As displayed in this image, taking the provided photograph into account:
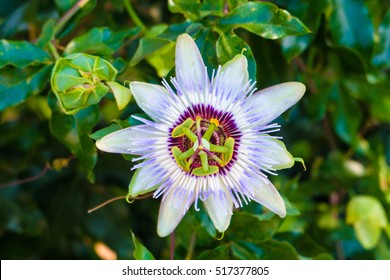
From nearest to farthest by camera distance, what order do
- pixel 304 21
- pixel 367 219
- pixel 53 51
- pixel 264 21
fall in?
pixel 264 21, pixel 53 51, pixel 304 21, pixel 367 219

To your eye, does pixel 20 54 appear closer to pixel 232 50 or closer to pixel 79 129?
pixel 79 129

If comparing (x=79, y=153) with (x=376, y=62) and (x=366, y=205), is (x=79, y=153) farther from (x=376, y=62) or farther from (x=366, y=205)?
(x=366, y=205)

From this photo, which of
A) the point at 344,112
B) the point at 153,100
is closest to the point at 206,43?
the point at 153,100

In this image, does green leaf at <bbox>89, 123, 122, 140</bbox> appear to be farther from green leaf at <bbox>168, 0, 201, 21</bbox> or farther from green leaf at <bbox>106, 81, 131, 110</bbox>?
green leaf at <bbox>168, 0, 201, 21</bbox>

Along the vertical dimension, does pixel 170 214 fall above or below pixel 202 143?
below

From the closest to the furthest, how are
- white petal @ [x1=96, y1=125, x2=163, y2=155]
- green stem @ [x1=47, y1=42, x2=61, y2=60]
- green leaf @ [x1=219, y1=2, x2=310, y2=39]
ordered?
white petal @ [x1=96, y1=125, x2=163, y2=155], green leaf @ [x1=219, y1=2, x2=310, y2=39], green stem @ [x1=47, y1=42, x2=61, y2=60]

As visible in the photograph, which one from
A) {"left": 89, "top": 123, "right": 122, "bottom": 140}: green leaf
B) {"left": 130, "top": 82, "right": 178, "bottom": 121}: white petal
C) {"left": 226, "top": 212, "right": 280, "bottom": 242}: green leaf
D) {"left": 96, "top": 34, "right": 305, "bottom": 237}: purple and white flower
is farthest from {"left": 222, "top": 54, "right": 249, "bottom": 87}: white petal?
{"left": 226, "top": 212, "right": 280, "bottom": 242}: green leaf

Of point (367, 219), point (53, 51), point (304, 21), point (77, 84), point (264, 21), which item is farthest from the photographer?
point (367, 219)

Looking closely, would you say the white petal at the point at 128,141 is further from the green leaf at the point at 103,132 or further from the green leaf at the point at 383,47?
the green leaf at the point at 383,47
